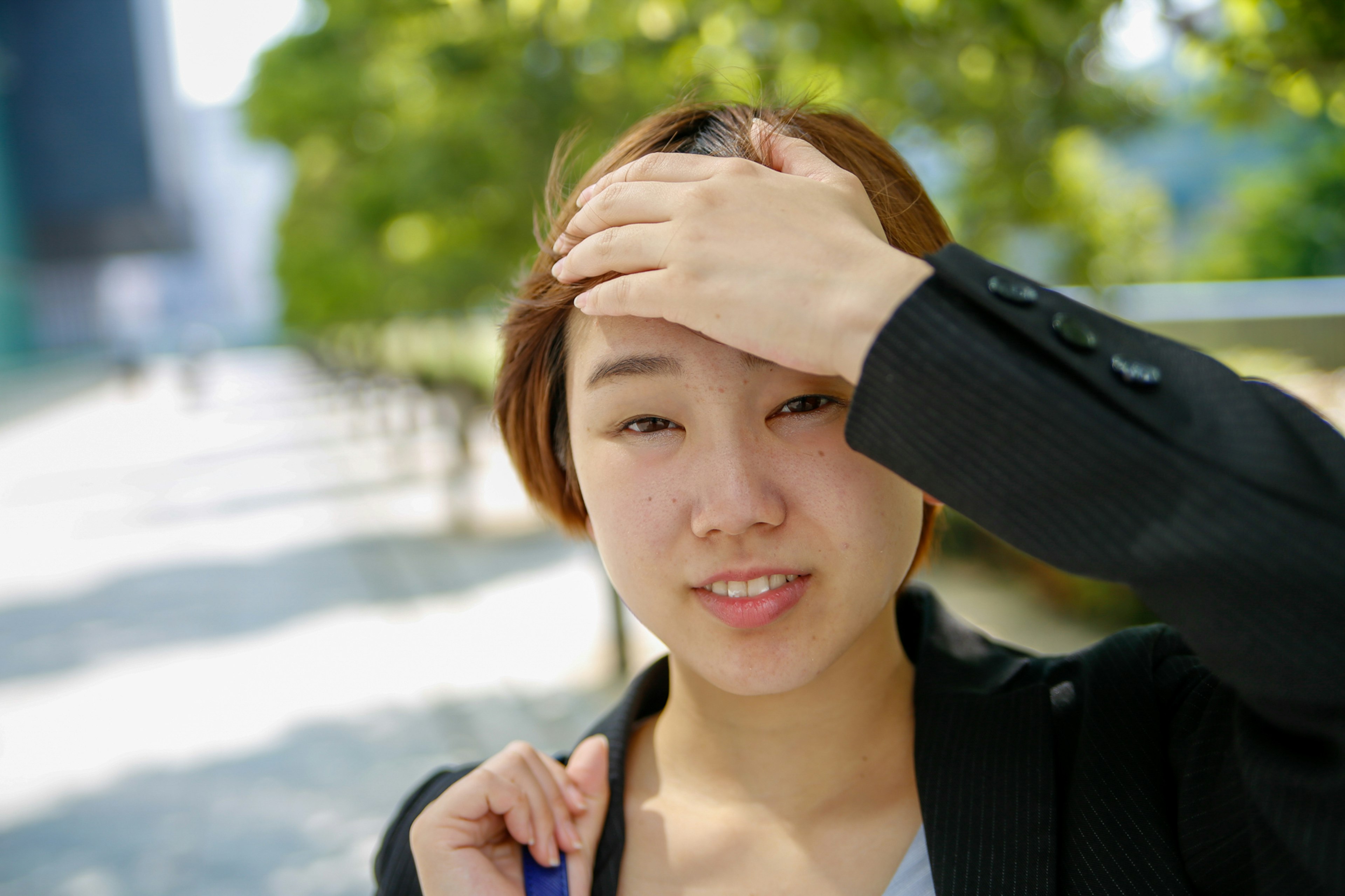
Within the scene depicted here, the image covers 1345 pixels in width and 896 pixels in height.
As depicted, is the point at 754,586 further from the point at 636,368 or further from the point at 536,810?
the point at 536,810

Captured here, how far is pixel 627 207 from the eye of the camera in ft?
3.61

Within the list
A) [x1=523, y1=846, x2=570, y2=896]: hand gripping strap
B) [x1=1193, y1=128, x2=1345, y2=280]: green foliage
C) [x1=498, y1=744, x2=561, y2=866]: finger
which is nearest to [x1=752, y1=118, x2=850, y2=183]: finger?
[x1=498, y1=744, x2=561, y2=866]: finger

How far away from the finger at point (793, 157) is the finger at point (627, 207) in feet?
0.48

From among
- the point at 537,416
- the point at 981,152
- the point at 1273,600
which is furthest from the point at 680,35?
the point at 1273,600

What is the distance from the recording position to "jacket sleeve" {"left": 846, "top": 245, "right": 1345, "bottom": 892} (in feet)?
2.70

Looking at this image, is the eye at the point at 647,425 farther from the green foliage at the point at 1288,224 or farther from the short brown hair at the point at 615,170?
the green foliage at the point at 1288,224

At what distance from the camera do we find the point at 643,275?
108 centimetres

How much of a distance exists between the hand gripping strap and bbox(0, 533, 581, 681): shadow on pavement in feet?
19.5

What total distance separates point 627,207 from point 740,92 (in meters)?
1.00

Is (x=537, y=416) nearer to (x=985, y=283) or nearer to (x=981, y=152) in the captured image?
(x=985, y=283)

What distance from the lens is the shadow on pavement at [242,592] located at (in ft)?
21.9

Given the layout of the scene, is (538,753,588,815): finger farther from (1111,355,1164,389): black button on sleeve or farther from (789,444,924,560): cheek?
(1111,355,1164,389): black button on sleeve

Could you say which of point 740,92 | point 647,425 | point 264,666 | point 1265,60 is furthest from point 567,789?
point 264,666

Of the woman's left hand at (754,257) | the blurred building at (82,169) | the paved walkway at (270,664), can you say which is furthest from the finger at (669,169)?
the blurred building at (82,169)
